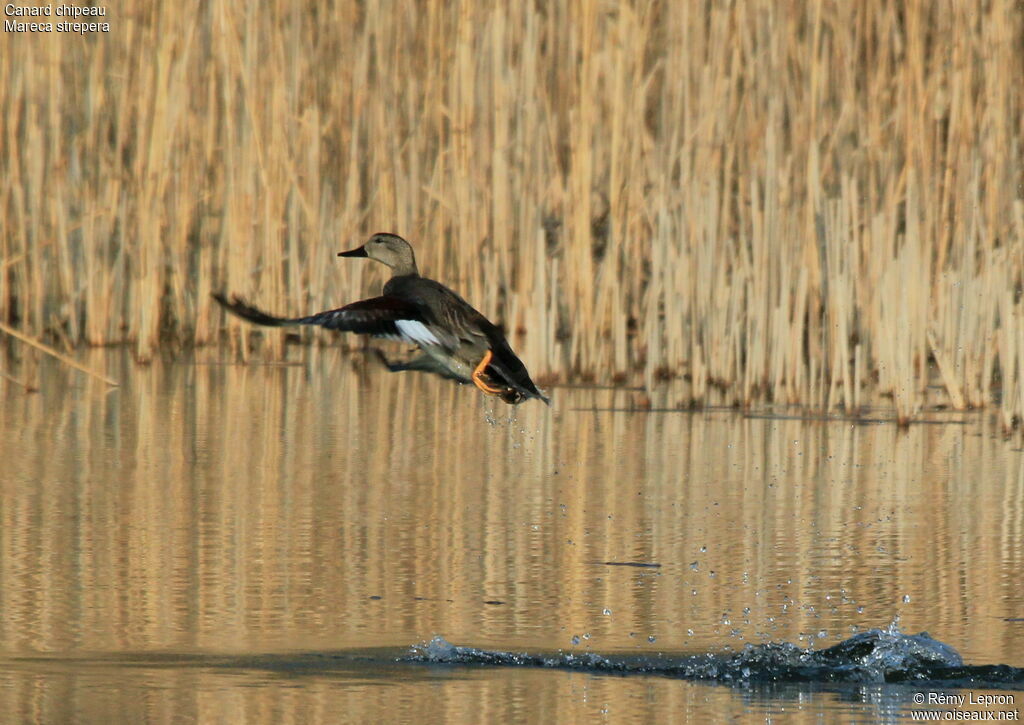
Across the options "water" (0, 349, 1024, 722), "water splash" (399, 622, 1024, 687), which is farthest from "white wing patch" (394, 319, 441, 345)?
"water splash" (399, 622, 1024, 687)

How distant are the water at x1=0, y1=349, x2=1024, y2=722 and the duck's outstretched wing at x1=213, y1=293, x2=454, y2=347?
2.16 feet

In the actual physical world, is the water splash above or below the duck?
below

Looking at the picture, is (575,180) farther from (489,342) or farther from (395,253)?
(489,342)

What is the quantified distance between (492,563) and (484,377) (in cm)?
57

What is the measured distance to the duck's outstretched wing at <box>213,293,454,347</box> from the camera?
4.60m

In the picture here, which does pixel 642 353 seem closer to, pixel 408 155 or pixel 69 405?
pixel 408 155

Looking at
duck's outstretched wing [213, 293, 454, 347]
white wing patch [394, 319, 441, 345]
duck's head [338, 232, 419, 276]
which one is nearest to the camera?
duck's outstretched wing [213, 293, 454, 347]

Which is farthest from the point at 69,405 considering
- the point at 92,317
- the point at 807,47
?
the point at 807,47

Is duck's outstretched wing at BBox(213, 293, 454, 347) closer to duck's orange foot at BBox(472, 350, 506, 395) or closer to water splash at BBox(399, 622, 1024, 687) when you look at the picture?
duck's orange foot at BBox(472, 350, 506, 395)

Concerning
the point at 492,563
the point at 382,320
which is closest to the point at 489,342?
the point at 382,320

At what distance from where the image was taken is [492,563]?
17.6 feet

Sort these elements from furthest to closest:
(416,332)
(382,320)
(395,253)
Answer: (395,253) < (416,332) < (382,320)

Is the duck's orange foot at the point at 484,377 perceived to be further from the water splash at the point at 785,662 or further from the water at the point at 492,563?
the water splash at the point at 785,662

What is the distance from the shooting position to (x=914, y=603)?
16.0 ft
